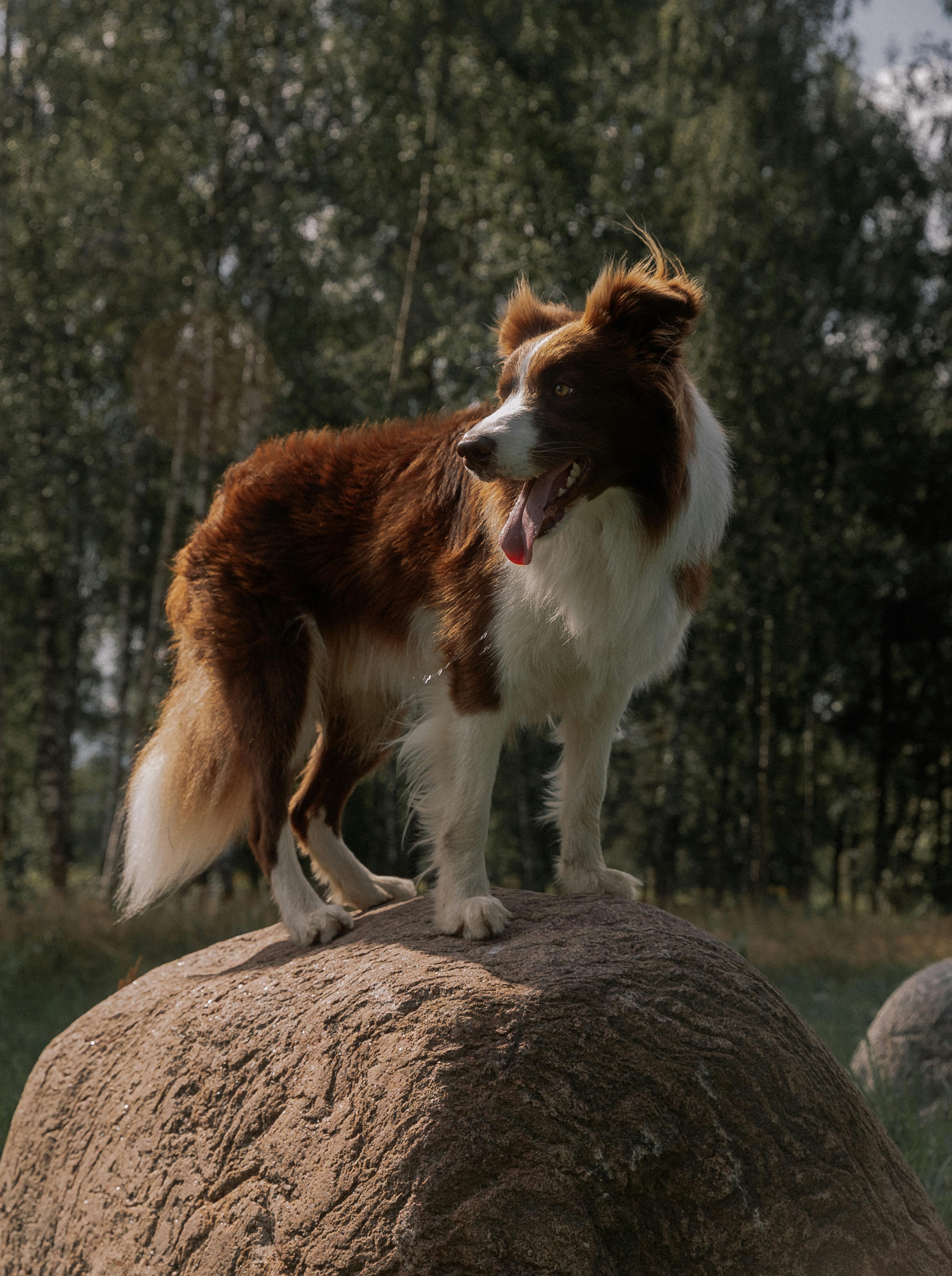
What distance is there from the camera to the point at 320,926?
379cm

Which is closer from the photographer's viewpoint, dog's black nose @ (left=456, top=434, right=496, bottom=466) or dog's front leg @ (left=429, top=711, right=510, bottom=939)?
dog's black nose @ (left=456, top=434, right=496, bottom=466)

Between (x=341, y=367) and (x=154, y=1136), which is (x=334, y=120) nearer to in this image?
(x=341, y=367)

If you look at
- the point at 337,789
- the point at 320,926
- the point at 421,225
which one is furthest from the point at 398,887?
the point at 421,225

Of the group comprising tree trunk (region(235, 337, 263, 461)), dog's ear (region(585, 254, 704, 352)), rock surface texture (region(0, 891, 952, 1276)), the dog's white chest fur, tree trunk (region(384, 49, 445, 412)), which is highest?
tree trunk (region(384, 49, 445, 412))

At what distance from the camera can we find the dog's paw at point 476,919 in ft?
10.8

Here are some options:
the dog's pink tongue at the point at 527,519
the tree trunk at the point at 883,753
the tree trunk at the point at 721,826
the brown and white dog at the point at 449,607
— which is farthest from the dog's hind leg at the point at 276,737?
the tree trunk at the point at 883,753

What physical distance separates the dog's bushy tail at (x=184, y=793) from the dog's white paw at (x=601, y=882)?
123cm

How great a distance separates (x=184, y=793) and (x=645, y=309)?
7.91ft

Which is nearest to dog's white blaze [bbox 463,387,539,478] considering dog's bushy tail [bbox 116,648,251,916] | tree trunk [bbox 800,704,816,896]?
dog's bushy tail [bbox 116,648,251,916]

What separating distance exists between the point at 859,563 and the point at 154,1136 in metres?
15.7

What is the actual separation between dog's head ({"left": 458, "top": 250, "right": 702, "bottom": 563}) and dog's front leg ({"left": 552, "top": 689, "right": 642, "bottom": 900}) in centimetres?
73

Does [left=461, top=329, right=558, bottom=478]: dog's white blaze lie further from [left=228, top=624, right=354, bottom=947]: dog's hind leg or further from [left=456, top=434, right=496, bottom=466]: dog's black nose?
[left=228, top=624, right=354, bottom=947]: dog's hind leg

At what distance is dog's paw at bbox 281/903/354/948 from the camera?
379 cm

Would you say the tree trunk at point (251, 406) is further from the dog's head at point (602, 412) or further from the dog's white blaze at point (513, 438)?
the dog's white blaze at point (513, 438)
